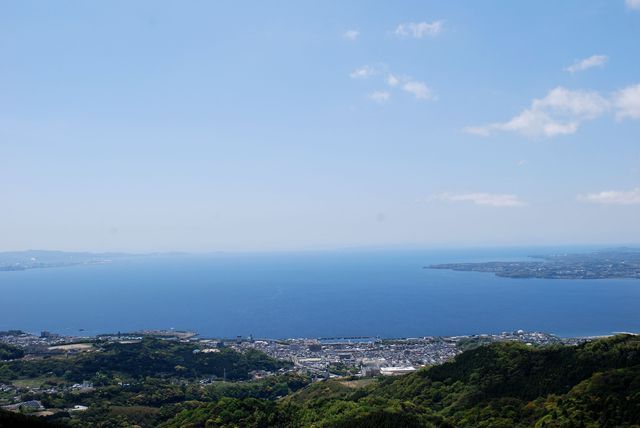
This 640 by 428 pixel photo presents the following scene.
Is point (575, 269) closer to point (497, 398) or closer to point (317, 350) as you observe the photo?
point (317, 350)

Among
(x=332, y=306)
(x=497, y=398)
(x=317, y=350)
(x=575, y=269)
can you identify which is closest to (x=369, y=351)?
(x=317, y=350)

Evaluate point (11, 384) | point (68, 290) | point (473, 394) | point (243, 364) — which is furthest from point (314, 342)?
point (68, 290)

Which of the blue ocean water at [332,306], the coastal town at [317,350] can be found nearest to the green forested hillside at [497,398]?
the coastal town at [317,350]

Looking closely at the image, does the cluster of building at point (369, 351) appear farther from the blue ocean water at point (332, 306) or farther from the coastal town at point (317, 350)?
the blue ocean water at point (332, 306)

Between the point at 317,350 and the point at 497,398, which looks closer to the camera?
the point at 497,398

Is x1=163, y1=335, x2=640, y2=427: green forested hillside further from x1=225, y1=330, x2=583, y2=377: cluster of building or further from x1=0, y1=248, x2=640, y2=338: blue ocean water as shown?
x1=0, y1=248, x2=640, y2=338: blue ocean water

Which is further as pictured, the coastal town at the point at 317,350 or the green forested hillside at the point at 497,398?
the coastal town at the point at 317,350

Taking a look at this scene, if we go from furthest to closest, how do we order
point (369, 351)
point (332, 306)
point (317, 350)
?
point (332, 306) < point (317, 350) < point (369, 351)
